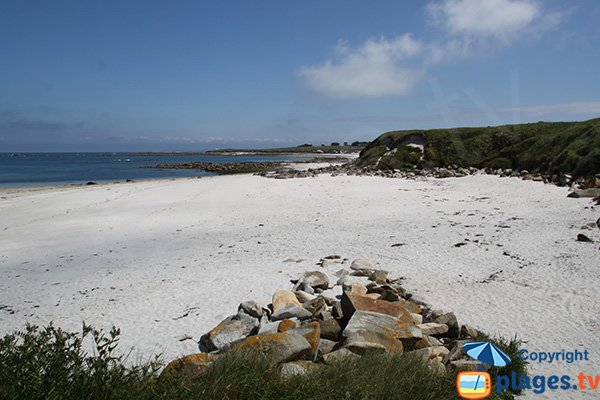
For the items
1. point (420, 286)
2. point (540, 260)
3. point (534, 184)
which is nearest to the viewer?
point (420, 286)

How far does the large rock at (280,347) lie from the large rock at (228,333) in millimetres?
1002

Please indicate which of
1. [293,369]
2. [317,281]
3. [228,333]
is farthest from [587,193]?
[293,369]

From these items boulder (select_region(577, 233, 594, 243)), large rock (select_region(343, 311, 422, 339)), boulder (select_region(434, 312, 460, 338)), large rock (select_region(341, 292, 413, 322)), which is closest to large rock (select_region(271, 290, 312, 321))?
large rock (select_region(341, 292, 413, 322))

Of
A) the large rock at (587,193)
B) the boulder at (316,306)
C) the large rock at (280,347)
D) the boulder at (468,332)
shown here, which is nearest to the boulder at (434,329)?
the boulder at (468,332)

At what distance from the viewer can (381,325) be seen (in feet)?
17.5

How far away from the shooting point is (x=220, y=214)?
1727cm

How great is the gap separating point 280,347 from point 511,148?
33.7 m

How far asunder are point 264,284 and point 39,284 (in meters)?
5.43

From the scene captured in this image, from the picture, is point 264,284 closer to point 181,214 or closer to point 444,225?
point 444,225

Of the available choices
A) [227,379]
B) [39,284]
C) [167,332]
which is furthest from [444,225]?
[39,284]

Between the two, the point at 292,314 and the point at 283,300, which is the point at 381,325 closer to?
the point at 292,314

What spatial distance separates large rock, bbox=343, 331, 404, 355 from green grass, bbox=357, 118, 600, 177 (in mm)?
21154

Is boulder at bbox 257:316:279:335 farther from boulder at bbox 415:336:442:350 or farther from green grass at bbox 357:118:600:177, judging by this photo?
green grass at bbox 357:118:600:177

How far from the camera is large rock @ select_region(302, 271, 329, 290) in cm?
791
